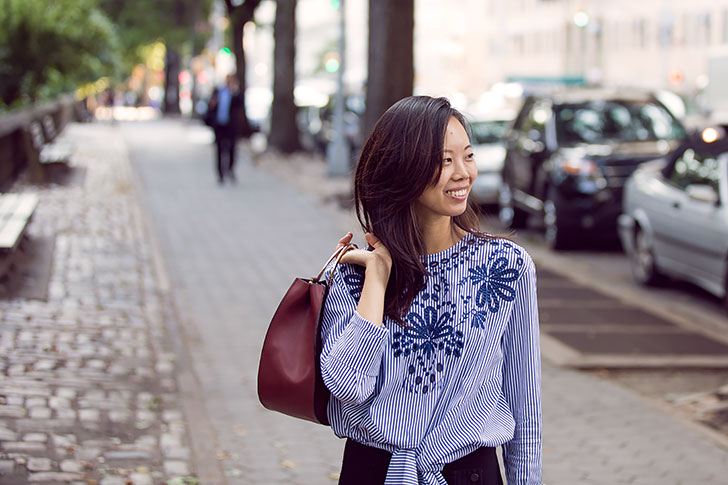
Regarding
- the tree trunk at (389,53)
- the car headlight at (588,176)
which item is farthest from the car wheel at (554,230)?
the tree trunk at (389,53)

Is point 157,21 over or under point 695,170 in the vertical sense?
over

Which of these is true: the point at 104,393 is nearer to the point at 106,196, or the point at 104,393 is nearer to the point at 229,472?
the point at 229,472

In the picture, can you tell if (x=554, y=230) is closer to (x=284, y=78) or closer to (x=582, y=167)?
(x=582, y=167)

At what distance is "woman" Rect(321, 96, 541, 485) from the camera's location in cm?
293

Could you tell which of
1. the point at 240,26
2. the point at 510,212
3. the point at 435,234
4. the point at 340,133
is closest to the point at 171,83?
the point at 240,26

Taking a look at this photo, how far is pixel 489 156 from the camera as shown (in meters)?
20.1

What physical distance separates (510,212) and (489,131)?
147 inches

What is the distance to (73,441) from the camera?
6.50 m

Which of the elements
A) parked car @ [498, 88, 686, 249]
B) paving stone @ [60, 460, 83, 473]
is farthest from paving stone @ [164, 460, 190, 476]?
parked car @ [498, 88, 686, 249]

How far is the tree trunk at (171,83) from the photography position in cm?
6881

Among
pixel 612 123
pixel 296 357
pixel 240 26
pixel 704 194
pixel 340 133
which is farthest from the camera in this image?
pixel 240 26

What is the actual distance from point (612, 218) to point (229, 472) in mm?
9858

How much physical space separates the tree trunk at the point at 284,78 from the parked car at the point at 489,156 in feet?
33.9

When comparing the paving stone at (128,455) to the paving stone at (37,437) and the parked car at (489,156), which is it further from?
the parked car at (489,156)
